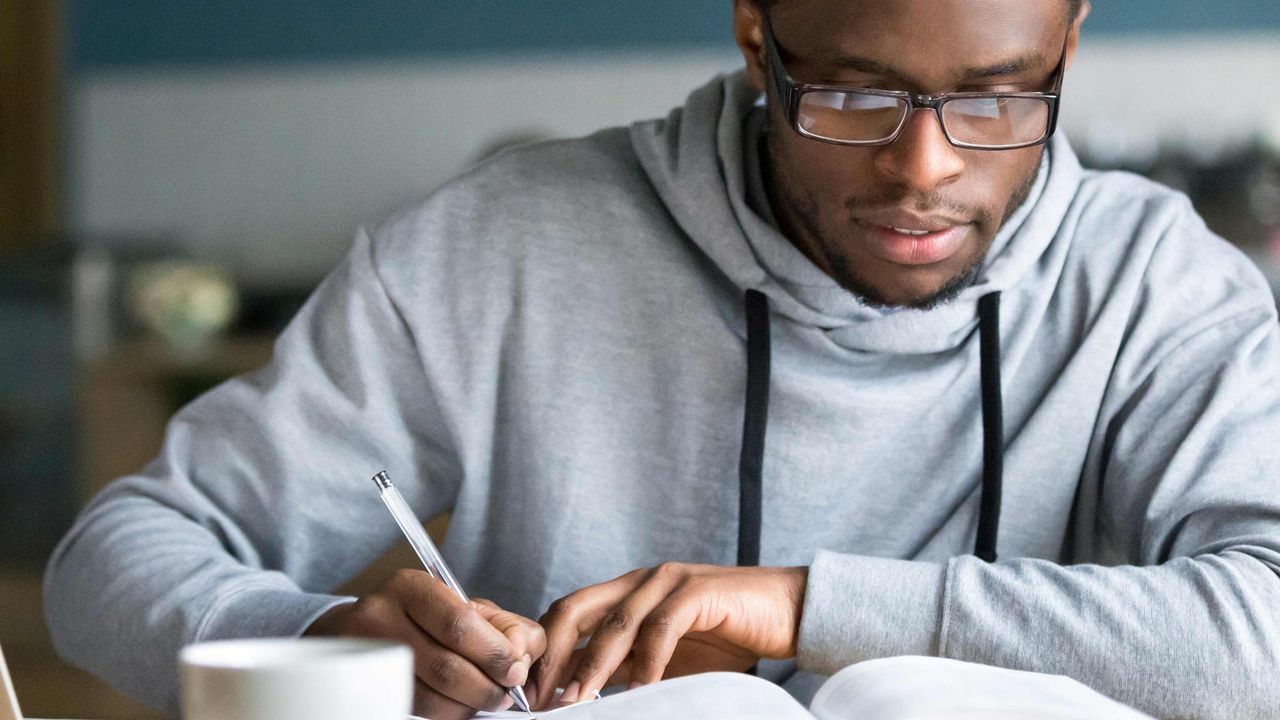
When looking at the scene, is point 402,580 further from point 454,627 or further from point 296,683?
point 296,683

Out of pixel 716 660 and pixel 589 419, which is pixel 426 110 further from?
pixel 716 660

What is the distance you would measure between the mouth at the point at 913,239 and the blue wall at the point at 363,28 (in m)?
2.85

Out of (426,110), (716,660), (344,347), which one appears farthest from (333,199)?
(716,660)

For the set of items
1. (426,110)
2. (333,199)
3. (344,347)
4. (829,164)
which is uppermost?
(829,164)

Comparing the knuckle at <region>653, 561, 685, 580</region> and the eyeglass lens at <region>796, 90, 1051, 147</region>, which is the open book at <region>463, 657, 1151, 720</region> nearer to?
the knuckle at <region>653, 561, 685, 580</region>

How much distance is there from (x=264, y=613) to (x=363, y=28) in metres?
3.24

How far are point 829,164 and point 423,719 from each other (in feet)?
Result: 1.69

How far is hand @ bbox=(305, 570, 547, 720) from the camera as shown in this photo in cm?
81

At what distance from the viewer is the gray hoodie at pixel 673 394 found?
1137 mm

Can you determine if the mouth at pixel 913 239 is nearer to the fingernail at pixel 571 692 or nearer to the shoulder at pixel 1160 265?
the shoulder at pixel 1160 265

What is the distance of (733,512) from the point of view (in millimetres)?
1163

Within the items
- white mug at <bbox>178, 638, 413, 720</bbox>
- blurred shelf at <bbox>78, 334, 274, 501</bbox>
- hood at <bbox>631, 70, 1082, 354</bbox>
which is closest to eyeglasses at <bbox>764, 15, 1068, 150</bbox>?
hood at <bbox>631, 70, 1082, 354</bbox>

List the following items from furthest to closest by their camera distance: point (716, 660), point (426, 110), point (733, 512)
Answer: point (426, 110) < point (733, 512) < point (716, 660)

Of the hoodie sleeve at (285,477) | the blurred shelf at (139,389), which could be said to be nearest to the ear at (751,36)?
the hoodie sleeve at (285,477)
